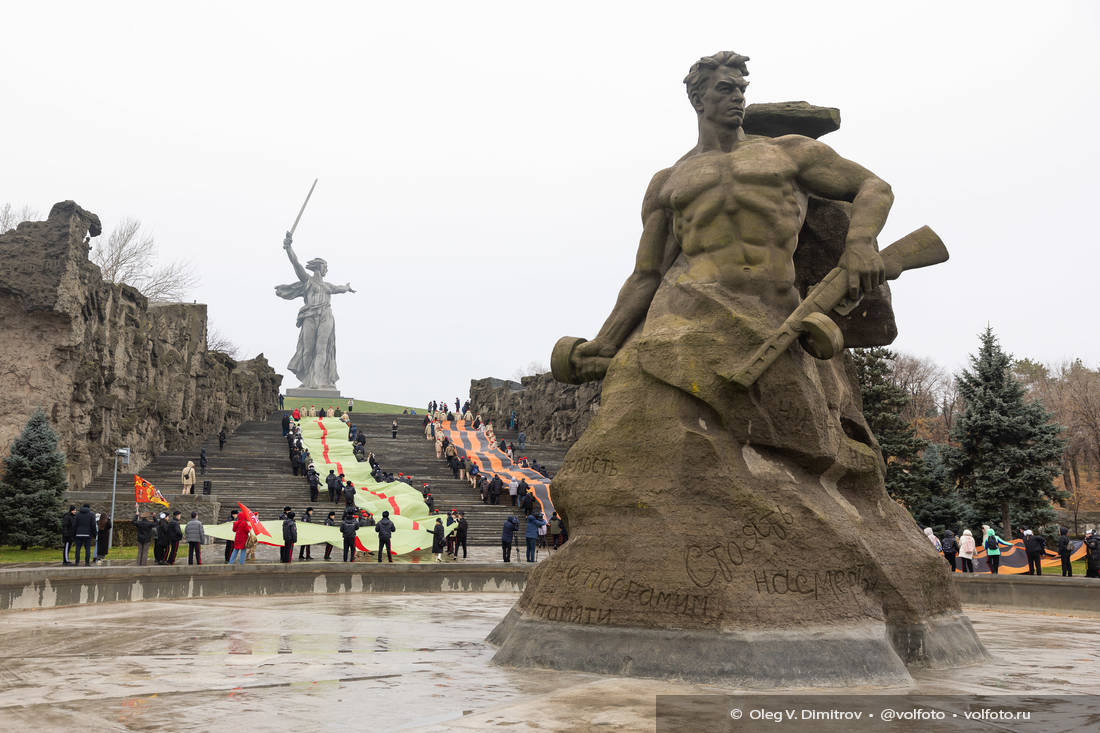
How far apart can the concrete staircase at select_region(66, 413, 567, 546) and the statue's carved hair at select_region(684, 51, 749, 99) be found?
739 inches

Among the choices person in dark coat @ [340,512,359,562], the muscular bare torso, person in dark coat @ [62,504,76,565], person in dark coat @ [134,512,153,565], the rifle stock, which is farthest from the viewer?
person in dark coat @ [340,512,359,562]

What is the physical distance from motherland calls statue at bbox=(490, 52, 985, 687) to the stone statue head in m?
0.01

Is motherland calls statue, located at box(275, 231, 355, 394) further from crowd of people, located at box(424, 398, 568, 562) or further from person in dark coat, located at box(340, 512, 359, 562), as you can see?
person in dark coat, located at box(340, 512, 359, 562)

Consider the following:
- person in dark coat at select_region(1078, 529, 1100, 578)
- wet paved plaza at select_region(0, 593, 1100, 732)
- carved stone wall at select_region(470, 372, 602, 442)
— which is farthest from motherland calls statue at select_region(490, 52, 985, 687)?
carved stone wall at select_region(470, 372, 602, 442)

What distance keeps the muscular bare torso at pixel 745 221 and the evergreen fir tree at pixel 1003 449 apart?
20858 millimetres

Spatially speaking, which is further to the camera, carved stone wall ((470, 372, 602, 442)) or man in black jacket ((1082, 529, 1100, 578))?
carved stone wall ((470, 372, 602, 442))

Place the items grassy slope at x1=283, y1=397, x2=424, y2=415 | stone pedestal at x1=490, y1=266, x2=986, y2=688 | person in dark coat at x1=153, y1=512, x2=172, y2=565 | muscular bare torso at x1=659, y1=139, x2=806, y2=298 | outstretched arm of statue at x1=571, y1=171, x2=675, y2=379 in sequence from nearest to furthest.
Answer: stone pedestal at x1=490, y1=266, x2=986, y2=688 → muscular bare torso at x1=659, y1=139, x2=806, y2=298 → outstretched arm of statue at x1=571, y1=171, x2=675, y2=379 → person in dark coat at x1=153, y1=512, x2=172, y2=565 → grassy slope at x1=283, y1=397, x2=424, y2=415

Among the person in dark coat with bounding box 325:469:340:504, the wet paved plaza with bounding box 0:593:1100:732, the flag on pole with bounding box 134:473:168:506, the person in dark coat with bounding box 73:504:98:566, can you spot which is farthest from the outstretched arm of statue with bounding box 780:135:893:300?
the person in dark coat with bounding box 325:469:340:504

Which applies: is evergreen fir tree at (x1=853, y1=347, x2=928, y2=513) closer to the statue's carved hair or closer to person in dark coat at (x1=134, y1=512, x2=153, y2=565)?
person in dark coat at (x1=134, y1=512, x2=153, y2=565)

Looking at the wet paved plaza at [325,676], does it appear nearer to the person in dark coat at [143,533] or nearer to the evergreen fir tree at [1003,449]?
the person in dark coat at [143,533]

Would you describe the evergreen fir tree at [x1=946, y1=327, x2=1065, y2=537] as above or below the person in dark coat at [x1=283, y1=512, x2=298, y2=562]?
above

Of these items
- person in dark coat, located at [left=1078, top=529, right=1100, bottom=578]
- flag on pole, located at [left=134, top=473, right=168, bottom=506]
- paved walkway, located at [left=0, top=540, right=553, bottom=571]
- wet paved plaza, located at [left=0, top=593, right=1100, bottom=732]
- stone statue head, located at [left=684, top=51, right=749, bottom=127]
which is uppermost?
stone statue head, located at [left=684, top=51, right=749, bottom=127]

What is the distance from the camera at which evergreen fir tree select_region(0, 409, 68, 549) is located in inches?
806

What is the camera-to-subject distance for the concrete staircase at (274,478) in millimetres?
24859
